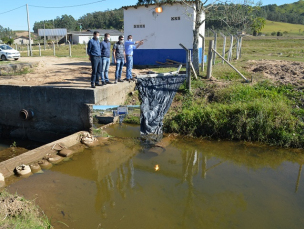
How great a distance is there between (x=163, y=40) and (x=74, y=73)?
5835 mm

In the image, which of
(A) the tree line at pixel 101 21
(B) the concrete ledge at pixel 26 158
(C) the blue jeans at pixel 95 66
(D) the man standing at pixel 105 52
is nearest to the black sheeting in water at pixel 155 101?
(D) the man standing at pixel 105 52

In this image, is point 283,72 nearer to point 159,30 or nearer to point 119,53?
point 119,53

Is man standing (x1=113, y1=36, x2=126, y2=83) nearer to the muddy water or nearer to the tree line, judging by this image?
the muddy water

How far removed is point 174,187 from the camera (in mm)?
5367

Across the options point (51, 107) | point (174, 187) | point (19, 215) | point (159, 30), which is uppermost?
point (159, 30)

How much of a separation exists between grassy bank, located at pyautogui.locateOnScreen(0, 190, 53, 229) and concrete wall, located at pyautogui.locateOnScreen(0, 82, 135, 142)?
4.11m

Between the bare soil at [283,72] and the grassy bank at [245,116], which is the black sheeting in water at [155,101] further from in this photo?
the bare soil at [283,72]

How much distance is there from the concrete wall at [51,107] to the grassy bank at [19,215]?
4105 mm

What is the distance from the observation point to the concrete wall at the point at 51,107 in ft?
27.1

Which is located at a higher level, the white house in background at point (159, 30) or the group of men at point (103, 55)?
the white house in background at point (159, 30)

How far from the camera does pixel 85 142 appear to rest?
7.58 metres

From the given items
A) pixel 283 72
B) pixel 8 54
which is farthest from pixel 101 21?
pixel 283 72

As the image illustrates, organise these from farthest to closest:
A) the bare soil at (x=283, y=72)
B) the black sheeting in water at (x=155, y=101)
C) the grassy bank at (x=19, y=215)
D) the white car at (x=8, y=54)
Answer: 1. the white car at (x=8, y=54)
2. the bare soil at (x=283, y=72)
3. the black sheeting in water at (x=155, y=101)
4. the grassy bank at (x=19, y=215)

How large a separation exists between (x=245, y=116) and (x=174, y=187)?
3.39 m
